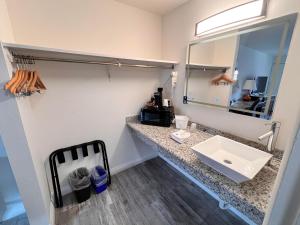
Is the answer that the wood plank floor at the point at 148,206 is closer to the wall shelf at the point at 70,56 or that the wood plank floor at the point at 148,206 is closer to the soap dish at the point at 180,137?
the soap dish at the point at 180,137

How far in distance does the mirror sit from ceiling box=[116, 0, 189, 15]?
0.54 meters

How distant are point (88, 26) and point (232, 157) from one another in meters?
1.94

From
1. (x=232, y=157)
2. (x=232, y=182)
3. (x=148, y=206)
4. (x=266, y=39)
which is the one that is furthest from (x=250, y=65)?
(x=148, y=206)

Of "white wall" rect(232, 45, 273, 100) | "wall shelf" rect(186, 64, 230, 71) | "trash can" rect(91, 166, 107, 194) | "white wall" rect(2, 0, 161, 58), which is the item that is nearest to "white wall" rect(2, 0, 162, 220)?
"white wall" rect(2, 0, 161, 58)

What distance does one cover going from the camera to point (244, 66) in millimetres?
1218

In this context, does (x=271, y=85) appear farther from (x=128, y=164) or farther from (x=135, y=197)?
(x=128, y=164)

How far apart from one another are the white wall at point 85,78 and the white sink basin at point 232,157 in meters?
1.16

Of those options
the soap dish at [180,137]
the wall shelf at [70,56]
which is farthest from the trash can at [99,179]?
the wall shelf at [70,56]

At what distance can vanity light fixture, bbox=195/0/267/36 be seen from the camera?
1.06m

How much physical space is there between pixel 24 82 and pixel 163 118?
4.63 feet

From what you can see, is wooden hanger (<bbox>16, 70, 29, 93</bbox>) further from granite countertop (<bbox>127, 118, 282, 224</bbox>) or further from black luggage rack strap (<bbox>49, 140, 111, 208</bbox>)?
granite countertop (<bbox>127, 118, 282, 224</bbox>)

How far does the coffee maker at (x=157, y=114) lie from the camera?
1.80m

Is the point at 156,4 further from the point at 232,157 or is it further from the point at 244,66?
the point at 232,157

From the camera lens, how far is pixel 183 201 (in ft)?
5.16
